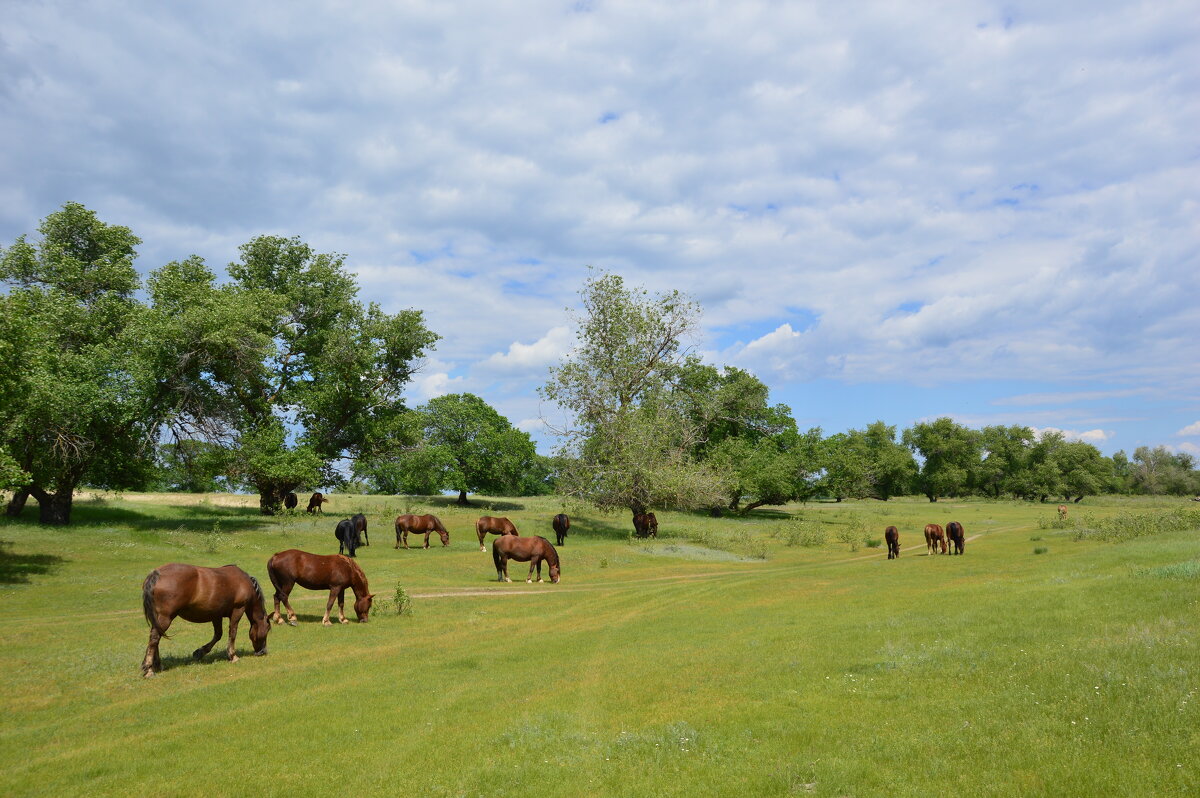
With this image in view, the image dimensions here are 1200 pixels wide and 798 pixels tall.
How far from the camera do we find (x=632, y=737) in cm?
981

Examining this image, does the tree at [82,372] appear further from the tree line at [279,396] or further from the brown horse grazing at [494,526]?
the brown horse grazing at [494,526]

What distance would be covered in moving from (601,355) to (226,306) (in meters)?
26.3

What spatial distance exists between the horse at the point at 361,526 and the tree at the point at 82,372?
1266 centimetres

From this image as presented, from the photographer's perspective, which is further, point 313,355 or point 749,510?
point 749,510

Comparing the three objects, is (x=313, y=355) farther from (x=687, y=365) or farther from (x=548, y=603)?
(x=548, y=603)

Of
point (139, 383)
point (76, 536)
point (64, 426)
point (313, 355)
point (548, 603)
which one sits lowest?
point (548, 603)

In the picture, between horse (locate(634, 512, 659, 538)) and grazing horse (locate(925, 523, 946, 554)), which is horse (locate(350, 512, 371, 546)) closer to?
horse (locate(634, 512, 659, 538))

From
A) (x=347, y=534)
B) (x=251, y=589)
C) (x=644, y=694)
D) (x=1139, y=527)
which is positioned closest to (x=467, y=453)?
(x=347, y=534)

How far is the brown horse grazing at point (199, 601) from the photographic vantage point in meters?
13.5

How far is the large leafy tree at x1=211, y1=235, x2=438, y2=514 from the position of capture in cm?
4538

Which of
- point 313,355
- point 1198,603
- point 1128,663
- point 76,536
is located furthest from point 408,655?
point 313,355

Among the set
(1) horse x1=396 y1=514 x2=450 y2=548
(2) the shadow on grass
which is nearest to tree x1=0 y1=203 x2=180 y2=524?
(2) the shadow on grass

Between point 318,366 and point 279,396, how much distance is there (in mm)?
3436

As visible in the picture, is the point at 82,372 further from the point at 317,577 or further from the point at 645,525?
the point at 645,525
